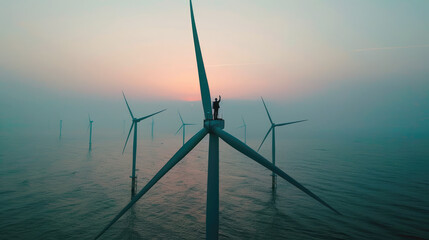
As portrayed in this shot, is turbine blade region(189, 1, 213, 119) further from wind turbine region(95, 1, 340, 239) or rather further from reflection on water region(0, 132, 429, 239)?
reflection on water region(0, 132, 429, 239)

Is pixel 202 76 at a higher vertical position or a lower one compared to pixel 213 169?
higher

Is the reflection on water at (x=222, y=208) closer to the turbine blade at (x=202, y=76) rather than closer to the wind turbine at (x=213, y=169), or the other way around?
the wind turbine at (x=213, y=169)

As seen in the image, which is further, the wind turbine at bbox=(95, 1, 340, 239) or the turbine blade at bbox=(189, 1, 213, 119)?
the turbine blade at bbox=(189, 1, 213, 119)

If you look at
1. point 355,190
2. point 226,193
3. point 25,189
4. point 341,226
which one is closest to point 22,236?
point 25,189

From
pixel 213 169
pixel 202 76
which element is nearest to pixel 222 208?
pixel 213 169

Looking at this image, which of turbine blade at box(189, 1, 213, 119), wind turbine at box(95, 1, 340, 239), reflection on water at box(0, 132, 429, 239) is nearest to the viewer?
A: wind turbine at box(95, 1, 340, 239)

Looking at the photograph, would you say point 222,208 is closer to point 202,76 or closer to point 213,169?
point 213,169

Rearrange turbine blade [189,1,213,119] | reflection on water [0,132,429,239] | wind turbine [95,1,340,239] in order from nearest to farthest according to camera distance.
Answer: wind turbine [95,1,340,239], turbine blade [189,1,213,119], reflection on water [0,132,429,239]

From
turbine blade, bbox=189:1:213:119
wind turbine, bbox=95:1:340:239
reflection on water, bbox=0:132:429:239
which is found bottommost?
reflection on water, bbox=0:132:429:239

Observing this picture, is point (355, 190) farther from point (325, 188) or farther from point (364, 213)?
point (364, 213)

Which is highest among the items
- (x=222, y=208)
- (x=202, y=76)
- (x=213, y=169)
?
(x=202, y=76)

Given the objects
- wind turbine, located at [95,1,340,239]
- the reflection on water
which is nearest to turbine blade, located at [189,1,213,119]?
wind turbine, located at [95,1,340,239]
